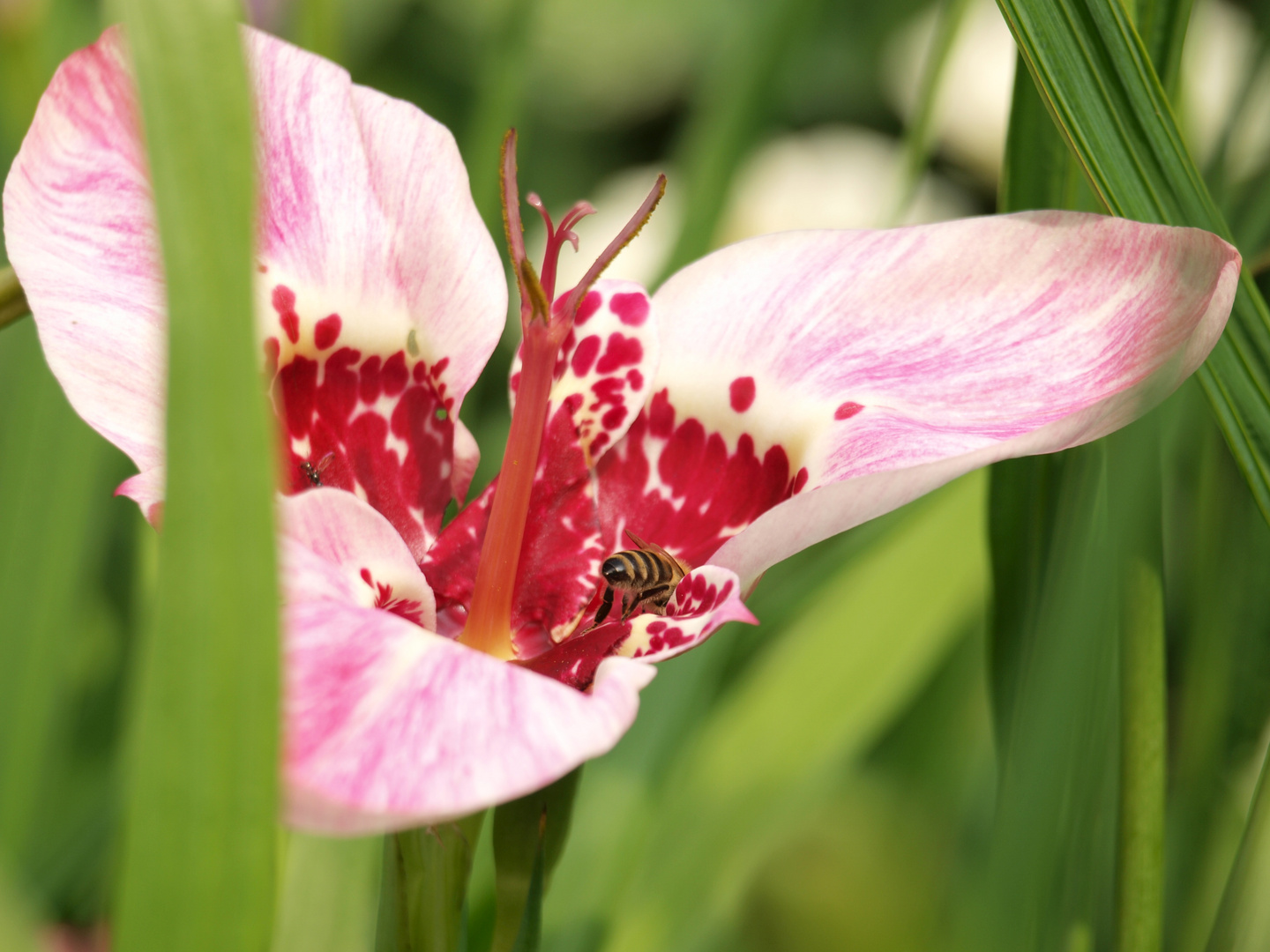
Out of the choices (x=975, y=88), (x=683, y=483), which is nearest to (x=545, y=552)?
(x=683, y=483)

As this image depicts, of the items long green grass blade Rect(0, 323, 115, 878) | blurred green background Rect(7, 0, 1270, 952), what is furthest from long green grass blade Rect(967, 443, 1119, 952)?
long green grass blade Rect(0, 323, 115, 878)

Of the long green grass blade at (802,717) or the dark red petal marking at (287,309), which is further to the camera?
the long green grass blade at (802,717)

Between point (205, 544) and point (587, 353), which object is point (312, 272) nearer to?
point (587, 353)

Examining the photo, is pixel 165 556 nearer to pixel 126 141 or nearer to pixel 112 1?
pixel 112 1

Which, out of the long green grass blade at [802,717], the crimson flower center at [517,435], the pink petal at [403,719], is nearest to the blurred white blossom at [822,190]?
the long green grass blade at [802,717]

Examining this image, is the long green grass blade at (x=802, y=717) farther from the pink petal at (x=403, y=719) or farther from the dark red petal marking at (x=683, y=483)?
the pink petal at (x=403, y=719)

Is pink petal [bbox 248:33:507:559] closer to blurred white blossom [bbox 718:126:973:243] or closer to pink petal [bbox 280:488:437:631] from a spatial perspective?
pink petal [bbox 280:488:437:631]

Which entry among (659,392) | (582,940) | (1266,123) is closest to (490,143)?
(659,392)

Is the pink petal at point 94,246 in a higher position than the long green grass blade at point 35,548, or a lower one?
higher
